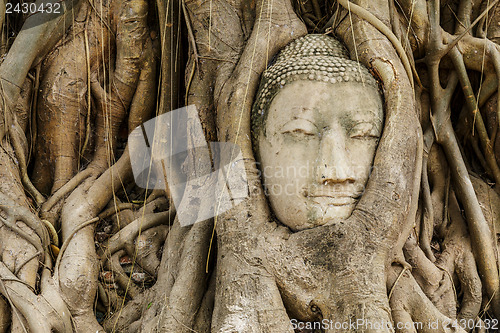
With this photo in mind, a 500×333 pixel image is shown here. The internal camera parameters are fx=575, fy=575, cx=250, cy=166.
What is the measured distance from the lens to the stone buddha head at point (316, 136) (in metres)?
2.71

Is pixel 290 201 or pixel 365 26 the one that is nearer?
pixel 290 201

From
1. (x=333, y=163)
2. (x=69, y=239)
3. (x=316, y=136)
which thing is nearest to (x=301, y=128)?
(x=316, y=136)

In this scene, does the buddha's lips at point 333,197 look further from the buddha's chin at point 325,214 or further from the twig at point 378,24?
the twig at point 378,24

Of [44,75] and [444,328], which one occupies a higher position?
[44,75]

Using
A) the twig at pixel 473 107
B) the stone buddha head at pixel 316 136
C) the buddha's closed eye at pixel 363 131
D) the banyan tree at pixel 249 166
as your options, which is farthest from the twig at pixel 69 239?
the twig at pixel 473 107

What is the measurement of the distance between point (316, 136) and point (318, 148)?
7 centimetres

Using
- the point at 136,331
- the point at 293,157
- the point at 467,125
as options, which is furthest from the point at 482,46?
the point at 136,331

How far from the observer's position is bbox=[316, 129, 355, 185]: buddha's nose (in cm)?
269

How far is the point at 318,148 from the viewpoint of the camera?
2.73 meters

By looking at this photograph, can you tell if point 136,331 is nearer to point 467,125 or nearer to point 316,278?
point 316,278

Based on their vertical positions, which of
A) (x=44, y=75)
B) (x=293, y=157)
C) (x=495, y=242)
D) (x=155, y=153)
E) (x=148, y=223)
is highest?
(x=44, y=75)

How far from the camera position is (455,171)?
3.38 m

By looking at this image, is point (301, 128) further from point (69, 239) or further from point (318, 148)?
point (69, 239)

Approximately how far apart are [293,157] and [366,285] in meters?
0.69
